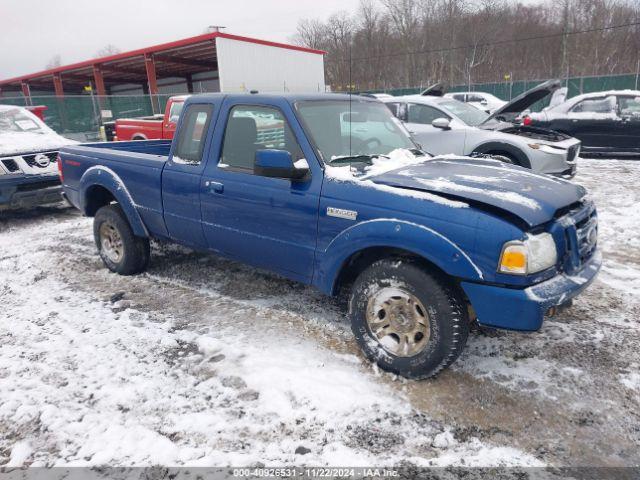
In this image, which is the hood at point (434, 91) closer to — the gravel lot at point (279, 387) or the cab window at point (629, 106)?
the cab window at point (629, 106)

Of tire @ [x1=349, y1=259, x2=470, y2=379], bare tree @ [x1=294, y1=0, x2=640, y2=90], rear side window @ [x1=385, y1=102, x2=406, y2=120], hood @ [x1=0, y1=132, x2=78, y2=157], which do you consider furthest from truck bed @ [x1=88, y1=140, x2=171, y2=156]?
bare tree @ [x1=294, y1=0, x2=640, y2=90]

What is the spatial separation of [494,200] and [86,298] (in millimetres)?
3900

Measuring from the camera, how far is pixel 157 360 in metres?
3.41

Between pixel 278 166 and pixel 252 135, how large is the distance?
2.44 feet

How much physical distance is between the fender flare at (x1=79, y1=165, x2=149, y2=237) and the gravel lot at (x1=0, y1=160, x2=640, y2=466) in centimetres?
67

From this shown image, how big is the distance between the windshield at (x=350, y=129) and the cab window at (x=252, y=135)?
179mm

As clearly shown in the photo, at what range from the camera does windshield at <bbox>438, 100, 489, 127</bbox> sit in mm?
8867

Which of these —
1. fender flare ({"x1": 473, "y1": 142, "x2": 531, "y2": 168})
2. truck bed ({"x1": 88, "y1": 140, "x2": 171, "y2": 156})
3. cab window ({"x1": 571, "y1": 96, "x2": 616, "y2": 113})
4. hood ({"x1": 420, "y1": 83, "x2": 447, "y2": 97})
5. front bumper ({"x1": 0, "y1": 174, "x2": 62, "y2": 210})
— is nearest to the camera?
truck bed ({"x1": 88, "y1": 140, "x2": 171, "y2": 156})

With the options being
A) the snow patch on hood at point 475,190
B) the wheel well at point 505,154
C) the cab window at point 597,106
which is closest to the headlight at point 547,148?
the wheel well at point 505,154

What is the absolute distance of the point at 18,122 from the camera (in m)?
8.89

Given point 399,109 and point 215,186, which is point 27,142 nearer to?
point 215,186

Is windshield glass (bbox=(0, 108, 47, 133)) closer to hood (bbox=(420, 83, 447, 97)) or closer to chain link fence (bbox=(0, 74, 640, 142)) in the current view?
hood (bbox=(420, 83, 447, 97))

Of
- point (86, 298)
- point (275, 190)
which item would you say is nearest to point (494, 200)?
point (275, 190)

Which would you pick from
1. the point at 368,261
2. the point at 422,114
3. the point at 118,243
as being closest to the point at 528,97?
the point at 422,114
